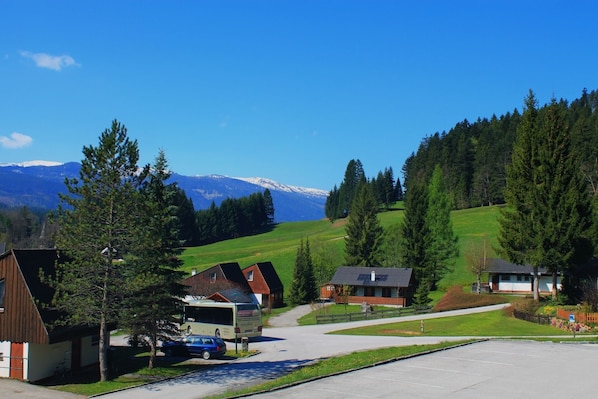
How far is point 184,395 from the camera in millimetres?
23578

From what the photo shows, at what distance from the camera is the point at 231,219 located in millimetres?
163375

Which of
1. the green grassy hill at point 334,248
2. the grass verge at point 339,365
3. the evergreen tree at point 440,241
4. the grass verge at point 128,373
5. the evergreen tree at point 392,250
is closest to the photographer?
the grass verge at point 339,365

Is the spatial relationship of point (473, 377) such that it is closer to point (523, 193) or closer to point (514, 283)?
point (523, 193)

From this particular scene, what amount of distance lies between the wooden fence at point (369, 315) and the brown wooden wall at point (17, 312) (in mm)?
27659

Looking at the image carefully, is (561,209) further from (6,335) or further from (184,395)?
(6,335)

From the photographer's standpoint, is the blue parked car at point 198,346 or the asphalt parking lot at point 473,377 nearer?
the asphalt parking lot at point 473,377

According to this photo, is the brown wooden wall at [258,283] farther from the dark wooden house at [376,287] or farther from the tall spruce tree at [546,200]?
the tall spruce tree at [546,200]

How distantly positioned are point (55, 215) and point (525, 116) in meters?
38.9

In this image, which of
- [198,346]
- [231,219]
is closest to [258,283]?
[198,346]

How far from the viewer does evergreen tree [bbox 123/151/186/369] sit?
27.0 metres

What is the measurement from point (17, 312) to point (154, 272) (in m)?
6.68

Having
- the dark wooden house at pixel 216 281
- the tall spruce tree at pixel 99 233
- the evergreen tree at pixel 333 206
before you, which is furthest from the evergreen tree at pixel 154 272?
the evergreen tree at pixel 333 206

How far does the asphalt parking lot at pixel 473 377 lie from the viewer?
1944cm

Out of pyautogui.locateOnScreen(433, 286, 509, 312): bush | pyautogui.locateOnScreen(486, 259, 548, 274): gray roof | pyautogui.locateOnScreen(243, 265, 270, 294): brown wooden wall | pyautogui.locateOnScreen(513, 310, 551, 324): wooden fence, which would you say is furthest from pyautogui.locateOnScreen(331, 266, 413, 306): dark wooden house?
pyautogui.locateOnScreen(513, 310, 551, 324): wooden fence
